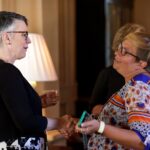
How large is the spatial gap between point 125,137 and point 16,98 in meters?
0.46

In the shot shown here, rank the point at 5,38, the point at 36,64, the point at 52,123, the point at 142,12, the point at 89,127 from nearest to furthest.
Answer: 1. the point at 89,127
2. the point at 5,38
3. the point at 52,123
4. the point at 36,64
5. the point at 142,12

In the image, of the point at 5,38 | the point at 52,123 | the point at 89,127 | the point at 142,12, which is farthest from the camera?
the point at 142,12

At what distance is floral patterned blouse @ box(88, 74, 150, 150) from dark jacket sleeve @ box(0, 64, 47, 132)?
373 mm

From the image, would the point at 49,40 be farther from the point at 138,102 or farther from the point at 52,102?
the point at 138,102

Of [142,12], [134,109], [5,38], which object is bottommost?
[134,109]

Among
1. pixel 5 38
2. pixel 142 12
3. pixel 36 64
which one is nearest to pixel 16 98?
pixel 5 38

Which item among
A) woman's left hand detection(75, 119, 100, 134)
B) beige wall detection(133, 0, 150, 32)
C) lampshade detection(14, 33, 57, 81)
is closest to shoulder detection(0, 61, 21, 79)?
woman's left hand detection(75, 119, 100, 134)

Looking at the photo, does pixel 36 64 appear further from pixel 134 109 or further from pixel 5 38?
pixel 134 109

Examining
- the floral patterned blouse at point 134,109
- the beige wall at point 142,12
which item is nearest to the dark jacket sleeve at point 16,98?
the floral patterned blouse at point 134,109

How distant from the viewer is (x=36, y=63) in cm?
258

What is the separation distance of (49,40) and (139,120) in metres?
1.81

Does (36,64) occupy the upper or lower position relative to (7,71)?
lower

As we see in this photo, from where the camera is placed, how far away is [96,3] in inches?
244

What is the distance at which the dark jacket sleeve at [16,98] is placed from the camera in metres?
1.56
